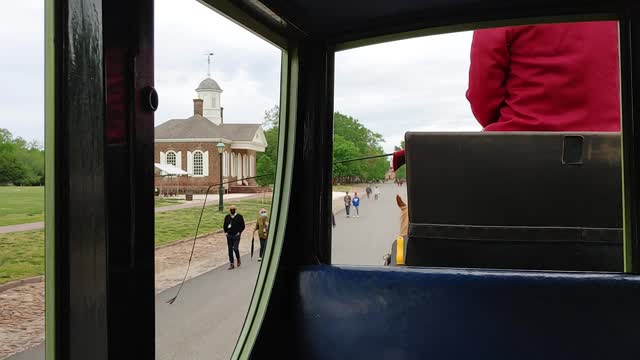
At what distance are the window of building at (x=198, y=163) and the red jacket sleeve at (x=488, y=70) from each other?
1.15m

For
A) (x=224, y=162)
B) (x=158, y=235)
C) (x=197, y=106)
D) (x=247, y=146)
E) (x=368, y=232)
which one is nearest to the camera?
(x=158, y=235)

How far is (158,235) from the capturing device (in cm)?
130

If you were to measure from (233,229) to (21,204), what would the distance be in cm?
95

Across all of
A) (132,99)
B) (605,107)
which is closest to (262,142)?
(132,99)

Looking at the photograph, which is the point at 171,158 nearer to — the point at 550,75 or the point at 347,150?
the point at 347,150

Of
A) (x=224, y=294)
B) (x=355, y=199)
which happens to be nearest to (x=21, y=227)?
(x=224, y=294)

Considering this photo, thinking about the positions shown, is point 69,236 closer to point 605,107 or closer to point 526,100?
point 526,100

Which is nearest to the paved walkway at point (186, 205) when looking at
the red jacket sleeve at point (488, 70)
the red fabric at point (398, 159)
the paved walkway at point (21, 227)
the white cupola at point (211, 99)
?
the paved walkway at point (21, 227)

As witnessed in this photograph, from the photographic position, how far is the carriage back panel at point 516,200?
6.38 ft

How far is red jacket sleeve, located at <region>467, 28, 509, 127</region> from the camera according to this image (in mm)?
2107

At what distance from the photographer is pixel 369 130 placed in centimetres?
219

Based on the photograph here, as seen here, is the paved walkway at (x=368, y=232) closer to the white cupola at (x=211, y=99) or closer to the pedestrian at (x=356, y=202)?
the pedestrian at (x=356, y=202)

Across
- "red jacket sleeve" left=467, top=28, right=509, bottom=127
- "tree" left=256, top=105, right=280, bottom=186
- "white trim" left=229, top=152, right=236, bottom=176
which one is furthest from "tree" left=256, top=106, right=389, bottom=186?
"red jacket sleeve" left=467, top=28, right=509, bottom=127

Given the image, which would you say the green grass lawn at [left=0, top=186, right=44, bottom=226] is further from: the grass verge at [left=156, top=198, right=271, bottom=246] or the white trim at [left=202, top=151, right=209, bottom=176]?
the white trim at [left=202, top=151, right=209, bottom=176]
